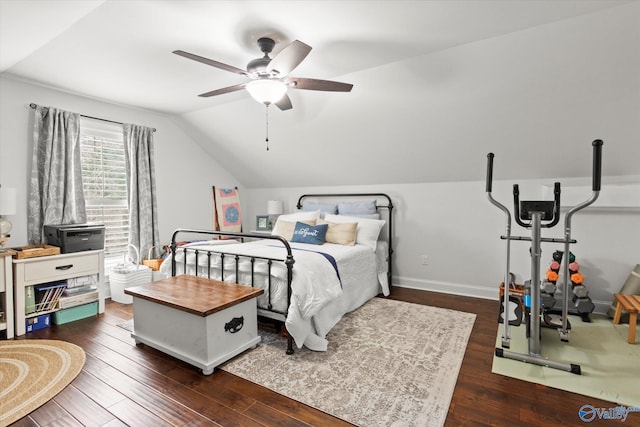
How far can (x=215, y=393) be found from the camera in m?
1.90

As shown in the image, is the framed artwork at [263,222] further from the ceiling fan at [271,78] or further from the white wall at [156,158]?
the ceiling fan at [271,78]

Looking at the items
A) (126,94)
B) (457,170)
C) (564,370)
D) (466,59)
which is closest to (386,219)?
(457,170)

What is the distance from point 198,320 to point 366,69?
2545mm

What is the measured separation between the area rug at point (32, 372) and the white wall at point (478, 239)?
137 inches

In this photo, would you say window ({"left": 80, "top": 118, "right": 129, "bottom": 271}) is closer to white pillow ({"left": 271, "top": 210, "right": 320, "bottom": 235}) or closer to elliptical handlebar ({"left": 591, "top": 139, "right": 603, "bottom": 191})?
white pillow ({"left": 271, "top": 210, "right": 320, "bottom": 235})

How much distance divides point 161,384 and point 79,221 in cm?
245

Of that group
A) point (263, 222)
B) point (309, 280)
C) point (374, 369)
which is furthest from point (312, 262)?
point (263, 222)

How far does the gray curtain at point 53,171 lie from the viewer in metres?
3.17

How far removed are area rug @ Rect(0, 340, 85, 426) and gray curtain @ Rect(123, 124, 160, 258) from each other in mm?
1632

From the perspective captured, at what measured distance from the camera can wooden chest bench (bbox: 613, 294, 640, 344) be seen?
2459 millimetres

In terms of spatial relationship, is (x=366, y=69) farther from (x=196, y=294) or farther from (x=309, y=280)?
(x=196, y=294)

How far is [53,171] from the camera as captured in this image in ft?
10.7

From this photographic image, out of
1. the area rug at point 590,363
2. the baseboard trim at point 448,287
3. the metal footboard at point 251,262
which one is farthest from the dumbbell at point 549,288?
the metal footboard at point 251,262

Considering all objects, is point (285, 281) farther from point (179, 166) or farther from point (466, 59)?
point (179, 166)
